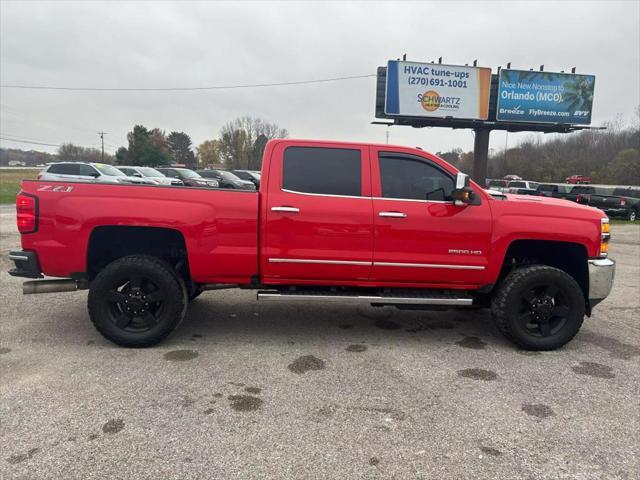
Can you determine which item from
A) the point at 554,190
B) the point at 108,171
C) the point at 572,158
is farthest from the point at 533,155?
the point at 108,171

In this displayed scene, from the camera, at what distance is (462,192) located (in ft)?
14.1

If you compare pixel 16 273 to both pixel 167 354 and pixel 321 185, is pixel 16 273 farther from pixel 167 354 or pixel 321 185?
pixel 321 185

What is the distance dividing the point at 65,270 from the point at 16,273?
0.50 m

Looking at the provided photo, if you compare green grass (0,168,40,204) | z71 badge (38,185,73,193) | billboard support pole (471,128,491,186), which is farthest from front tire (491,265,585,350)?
billboard support pole (471,128,491,186)

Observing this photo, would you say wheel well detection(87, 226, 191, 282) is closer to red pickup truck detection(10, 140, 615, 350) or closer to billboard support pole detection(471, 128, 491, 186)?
red pickup truck detection(10, 140, 615, 350)

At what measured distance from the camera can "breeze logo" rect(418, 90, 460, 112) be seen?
25.3 meters

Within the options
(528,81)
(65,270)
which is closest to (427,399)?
(65,270)

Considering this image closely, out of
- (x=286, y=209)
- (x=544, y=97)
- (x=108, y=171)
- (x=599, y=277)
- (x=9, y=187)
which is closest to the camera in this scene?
(x=286, y=209)

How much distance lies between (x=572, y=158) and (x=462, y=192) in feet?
231

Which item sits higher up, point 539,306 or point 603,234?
point 603,234

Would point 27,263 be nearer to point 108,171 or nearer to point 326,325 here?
point 326,325

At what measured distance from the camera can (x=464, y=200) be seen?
171 inches

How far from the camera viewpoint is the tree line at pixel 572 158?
184 ft

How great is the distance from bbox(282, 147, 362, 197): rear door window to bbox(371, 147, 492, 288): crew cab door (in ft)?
0.67
